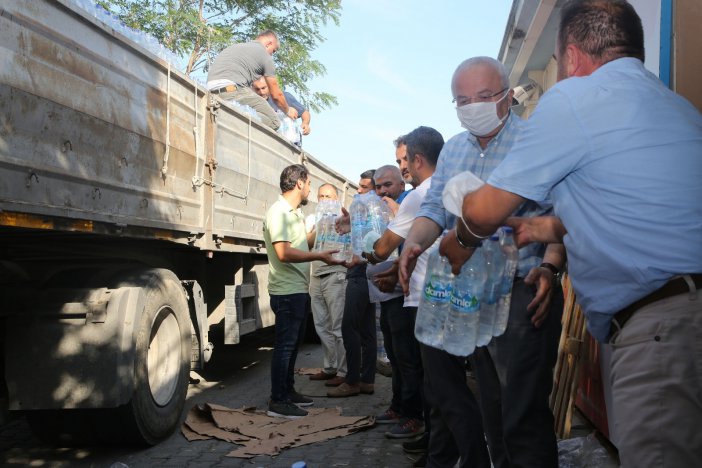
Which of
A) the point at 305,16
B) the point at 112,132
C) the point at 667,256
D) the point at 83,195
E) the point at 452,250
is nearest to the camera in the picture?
the point at 667,256

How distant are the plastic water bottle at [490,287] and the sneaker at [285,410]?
3.41 metres

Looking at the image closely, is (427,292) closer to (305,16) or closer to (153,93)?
(153,93)

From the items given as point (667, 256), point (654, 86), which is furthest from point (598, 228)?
point (654, 86)

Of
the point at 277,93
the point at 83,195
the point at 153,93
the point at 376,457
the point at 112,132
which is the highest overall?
the point at 277,93

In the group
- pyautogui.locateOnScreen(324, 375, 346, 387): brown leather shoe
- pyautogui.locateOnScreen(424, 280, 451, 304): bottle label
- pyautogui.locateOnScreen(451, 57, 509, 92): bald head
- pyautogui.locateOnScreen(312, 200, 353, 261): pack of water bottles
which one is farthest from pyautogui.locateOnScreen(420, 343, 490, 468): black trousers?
pyautogui.locateOnScreen(324, 375, 346, 387): brown leather shoe

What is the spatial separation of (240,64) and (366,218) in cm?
409

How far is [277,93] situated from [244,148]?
2040 mm

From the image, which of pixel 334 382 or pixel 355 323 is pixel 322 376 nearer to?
pixel 334 382

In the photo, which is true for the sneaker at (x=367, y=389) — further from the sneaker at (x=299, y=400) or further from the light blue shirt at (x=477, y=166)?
the light blue shirt at (x=477, y=166)

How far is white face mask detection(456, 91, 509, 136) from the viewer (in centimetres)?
316

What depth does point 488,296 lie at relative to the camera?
3023 mm

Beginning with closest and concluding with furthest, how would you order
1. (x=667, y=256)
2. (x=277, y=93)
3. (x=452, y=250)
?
1. (x=667, y=256)
2. (x=452, y=250)
3. (x=277, y=93)

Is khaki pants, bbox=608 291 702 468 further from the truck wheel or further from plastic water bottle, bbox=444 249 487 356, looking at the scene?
the truck wheel

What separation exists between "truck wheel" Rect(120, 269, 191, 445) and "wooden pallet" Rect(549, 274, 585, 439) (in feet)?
8.76
